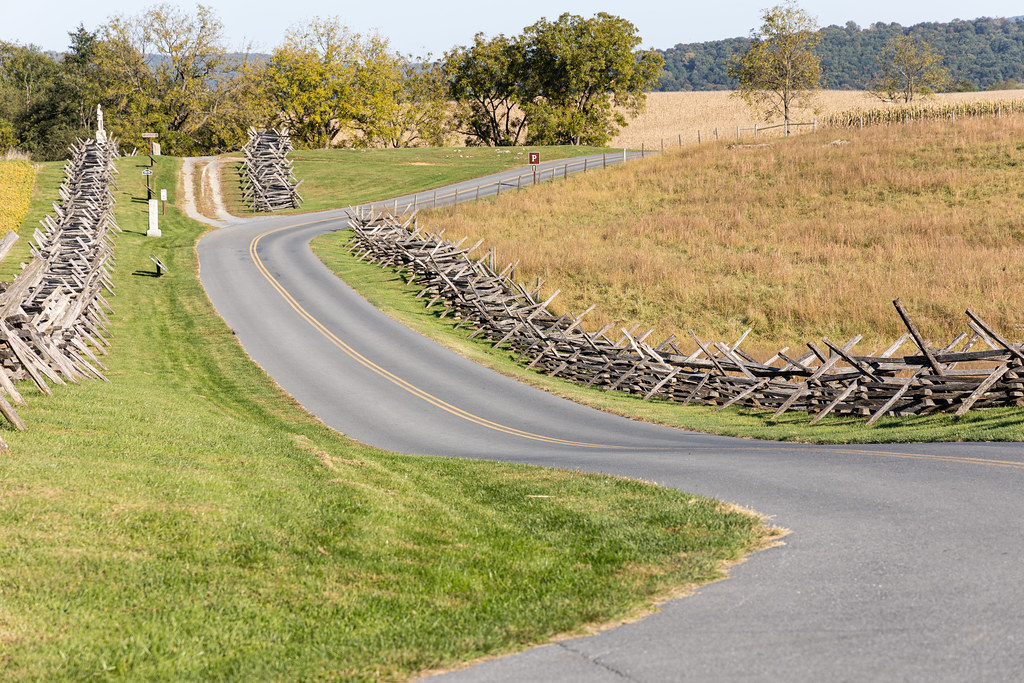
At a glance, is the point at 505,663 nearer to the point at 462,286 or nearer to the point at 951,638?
the point at 951,638

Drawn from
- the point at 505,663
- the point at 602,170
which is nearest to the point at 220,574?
the point at 505,663

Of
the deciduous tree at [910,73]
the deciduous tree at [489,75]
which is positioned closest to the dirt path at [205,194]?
the deciduous tree at [489,75]

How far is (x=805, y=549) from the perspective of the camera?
965cm

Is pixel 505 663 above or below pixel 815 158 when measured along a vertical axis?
below

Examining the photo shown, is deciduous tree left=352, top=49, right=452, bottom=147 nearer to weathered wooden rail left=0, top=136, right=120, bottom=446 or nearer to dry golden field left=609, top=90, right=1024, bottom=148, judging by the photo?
dry golden field left=609, top=90, right=1024, bottom=148

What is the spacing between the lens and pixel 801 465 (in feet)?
46.6

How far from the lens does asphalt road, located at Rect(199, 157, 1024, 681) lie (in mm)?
6977

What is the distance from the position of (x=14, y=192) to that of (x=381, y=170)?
2738cm

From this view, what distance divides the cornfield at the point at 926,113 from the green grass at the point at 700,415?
36.0 metres

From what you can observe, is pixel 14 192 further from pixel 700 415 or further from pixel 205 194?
pixel 700 415

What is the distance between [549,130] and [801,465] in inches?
2934

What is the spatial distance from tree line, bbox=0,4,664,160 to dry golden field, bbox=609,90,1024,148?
28.3 ft

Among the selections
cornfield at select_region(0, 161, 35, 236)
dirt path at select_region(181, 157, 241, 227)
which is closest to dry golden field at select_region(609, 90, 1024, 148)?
→ dirt path at select_region(181, 157, 241, 227)

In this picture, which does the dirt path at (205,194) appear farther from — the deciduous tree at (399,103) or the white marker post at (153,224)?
the deciduous tree at (399,103)
